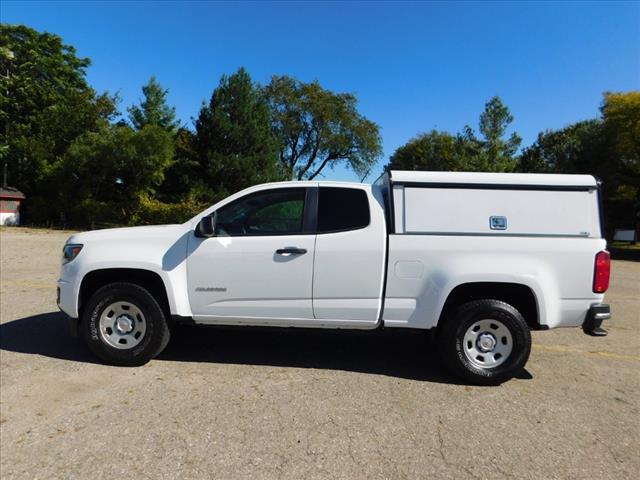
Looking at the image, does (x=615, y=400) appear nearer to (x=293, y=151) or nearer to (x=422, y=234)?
(x=422, y=234)

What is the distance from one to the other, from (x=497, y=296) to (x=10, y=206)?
39115mm

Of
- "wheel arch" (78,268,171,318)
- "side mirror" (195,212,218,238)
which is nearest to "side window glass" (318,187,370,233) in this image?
"side mirror" (195,212,218,238)

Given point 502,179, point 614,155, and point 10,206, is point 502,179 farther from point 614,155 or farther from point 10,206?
point 10,206

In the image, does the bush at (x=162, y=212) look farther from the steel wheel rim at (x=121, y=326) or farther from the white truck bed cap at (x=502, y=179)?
the white truck bed cap at (x=502, y=179)

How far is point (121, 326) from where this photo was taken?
4781 mm

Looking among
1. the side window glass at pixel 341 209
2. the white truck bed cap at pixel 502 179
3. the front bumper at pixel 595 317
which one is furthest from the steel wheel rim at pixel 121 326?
the front bumper at pixel 595 317

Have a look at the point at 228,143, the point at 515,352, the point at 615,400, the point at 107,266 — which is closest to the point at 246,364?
the point at 107,266

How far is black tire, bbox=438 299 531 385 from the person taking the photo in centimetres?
439

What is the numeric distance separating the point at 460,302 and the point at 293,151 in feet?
160

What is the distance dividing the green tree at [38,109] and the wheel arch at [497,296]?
116ft

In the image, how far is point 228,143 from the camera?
34.9 metres

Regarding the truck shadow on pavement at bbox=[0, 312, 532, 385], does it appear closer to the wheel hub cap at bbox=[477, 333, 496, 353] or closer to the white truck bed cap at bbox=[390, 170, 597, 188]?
the wheel hub cap at bbox=[477, 333, 496, 353]

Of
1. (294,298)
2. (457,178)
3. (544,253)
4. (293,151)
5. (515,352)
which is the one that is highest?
(293,151)

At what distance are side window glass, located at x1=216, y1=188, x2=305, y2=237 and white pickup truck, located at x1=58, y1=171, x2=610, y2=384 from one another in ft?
0.04
